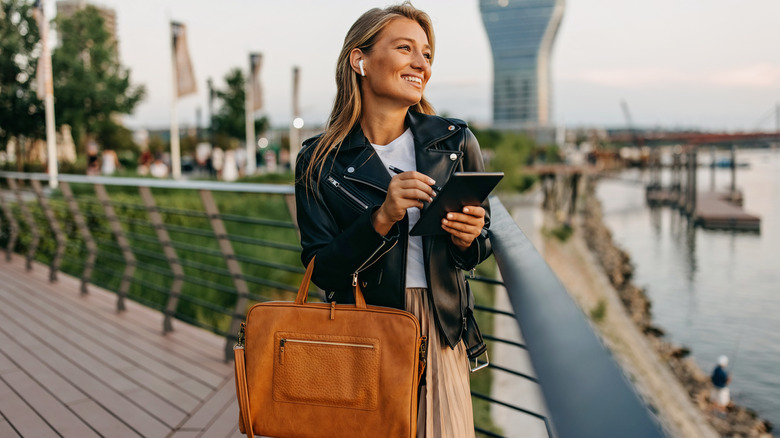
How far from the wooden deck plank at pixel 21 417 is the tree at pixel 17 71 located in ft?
74.8

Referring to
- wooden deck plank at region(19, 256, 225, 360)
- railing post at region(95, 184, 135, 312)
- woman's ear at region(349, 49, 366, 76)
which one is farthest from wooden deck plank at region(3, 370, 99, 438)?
woman's ear at region(349, 49, 366, 76)

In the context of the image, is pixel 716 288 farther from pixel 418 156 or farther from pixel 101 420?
pixel 418 156

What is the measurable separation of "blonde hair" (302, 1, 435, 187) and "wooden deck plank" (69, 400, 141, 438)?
1914 millimetres

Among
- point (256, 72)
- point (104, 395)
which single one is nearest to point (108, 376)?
point (104, 395)

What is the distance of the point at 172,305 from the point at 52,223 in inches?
115

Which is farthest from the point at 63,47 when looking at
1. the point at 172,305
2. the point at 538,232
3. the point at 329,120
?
the point at 329,120

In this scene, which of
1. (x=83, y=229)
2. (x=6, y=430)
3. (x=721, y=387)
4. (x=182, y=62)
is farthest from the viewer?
(x=182, y=62)

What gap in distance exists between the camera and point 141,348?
4344mm

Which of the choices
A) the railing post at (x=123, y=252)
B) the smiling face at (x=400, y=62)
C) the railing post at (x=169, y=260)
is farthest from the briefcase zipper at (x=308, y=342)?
the railing post at (x=123, y=252)

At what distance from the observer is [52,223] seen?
6.78 metres

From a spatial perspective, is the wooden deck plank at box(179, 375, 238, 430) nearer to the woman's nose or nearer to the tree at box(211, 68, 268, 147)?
the woman's nose

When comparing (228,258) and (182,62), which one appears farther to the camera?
(182,62)

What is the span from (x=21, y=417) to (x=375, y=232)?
8.23 feet

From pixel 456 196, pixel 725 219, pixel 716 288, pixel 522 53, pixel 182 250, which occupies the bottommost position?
pixel 716 288
